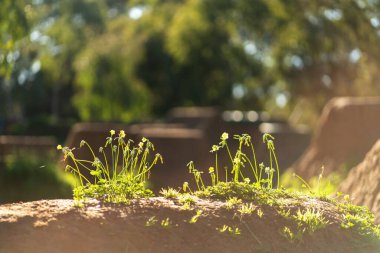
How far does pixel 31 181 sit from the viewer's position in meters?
12.9

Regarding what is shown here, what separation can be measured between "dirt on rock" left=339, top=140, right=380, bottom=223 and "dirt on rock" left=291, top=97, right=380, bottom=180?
4487mm

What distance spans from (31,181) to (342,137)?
5602mm

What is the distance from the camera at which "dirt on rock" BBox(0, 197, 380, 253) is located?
13.6 feet

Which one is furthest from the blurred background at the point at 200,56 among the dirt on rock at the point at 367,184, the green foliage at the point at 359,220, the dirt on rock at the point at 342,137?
the green foliage at the point at 359,220

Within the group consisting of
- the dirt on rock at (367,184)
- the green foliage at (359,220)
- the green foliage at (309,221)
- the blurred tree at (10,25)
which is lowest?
the dirt on rock at (367,184)

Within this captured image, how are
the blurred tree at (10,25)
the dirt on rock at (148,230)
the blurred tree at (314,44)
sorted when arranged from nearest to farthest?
the dirt on rock at (148,230) → the blurred tree at (10,25) → the blurred tree at (314,44)

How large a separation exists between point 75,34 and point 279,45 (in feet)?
34.7

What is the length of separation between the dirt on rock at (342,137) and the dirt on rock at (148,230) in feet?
24.6

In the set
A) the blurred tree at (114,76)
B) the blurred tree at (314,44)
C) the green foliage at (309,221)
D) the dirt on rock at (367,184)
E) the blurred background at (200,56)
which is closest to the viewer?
the green foliage at (309,221)

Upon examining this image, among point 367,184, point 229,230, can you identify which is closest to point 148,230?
point 229,230

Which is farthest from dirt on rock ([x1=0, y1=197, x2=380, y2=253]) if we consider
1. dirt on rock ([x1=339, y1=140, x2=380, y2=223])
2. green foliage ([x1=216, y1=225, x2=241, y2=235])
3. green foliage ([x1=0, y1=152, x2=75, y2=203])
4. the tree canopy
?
the tree canopy

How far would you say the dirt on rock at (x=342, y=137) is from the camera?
12430 millimetres

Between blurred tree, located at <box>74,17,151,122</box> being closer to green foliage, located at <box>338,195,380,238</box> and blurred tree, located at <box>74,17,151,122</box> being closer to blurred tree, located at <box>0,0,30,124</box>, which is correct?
blurred tree, located at <box>0,0,30,124</box>

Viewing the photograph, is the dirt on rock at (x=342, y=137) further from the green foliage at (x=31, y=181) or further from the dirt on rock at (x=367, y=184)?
the dirt on rock at (x=367, y=184)
